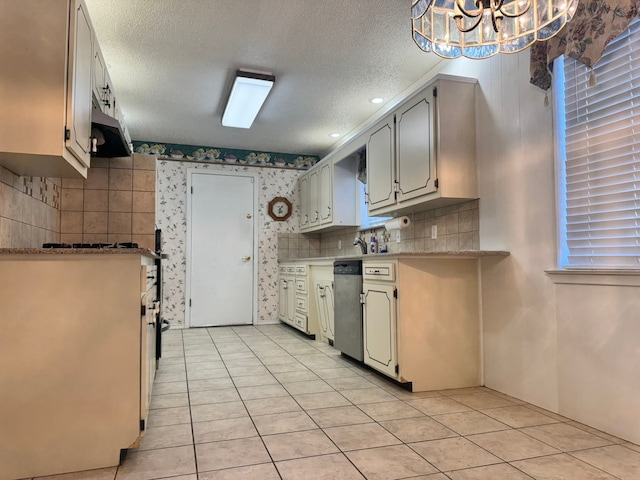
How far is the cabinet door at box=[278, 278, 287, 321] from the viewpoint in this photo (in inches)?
222

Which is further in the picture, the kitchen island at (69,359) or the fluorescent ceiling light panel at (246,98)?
the fluorescent ceiling light panel at (246,98)

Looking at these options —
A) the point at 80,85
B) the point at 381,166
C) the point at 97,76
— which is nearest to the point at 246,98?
the point at 381,166

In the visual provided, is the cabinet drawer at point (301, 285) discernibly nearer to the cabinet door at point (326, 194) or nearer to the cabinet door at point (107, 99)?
the cabinet door at point (326, 194)

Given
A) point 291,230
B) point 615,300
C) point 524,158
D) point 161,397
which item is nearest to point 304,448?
point 161,397

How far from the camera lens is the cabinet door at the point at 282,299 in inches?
222

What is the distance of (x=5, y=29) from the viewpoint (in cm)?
174

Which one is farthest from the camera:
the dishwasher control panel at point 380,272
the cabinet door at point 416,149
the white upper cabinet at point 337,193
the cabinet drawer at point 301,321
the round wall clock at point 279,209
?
the round wall clock at point 279,209

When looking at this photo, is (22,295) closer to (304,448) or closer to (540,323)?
(304,448)

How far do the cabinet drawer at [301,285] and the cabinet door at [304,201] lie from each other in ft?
3.43

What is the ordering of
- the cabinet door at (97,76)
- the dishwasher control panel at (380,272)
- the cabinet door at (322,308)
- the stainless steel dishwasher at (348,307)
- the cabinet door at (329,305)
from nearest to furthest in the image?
the cabinet door at (97,76)
the dishwasher control panel at (380,272)
the stainless steel dishwasher at (348,307)
the cabinet door at (329,305)
the cabinet door at (322,308)

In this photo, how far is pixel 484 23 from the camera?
2012 mm

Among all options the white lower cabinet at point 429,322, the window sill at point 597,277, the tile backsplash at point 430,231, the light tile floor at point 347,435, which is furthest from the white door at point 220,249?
the window sill at point 597,277

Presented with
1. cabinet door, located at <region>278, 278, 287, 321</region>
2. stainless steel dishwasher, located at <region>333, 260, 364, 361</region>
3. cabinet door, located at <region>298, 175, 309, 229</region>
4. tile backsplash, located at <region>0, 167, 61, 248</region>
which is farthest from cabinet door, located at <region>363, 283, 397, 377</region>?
cabinet door, located at <region>298, 175, 309, 229</region>

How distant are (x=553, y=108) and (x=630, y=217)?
76 cm
